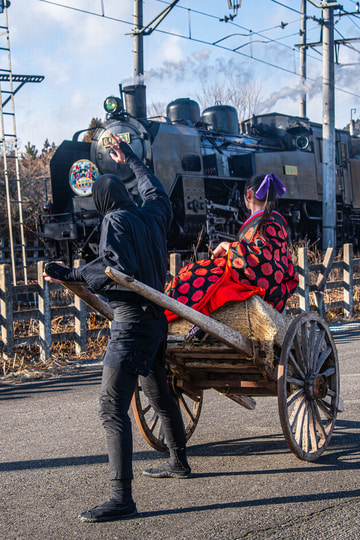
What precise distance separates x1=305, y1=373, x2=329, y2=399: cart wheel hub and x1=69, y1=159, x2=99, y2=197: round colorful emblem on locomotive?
11.7 metres

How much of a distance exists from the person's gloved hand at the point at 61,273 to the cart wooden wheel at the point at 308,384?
1.34 meters

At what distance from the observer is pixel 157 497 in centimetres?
374

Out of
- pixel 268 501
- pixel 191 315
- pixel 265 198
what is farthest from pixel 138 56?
pixel 268 501

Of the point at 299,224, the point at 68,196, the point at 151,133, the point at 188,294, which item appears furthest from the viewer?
the point at 299,224

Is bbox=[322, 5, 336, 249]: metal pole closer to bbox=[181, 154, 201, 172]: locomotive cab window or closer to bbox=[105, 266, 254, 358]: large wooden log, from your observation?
bbox=[181, 154, 201, 172]: locomotive cab window

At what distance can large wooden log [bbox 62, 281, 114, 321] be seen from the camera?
3.82 meters

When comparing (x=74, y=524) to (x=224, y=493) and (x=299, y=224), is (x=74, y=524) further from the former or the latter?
(x=299, y=224)

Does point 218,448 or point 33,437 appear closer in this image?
point 218,448

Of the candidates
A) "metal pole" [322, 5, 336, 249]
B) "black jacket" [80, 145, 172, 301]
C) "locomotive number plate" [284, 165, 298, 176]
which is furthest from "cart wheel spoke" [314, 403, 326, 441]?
"locomotive number plate" [284, 165, 298, 176]

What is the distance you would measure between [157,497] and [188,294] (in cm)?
123

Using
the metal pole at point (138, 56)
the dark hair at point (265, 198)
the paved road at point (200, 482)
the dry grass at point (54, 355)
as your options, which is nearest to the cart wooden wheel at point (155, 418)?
the paved road at point (200, 482)

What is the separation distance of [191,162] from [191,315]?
12139mm

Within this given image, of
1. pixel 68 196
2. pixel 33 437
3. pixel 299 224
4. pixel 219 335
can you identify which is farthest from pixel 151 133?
pixel 219 335

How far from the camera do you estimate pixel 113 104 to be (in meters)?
15.3
